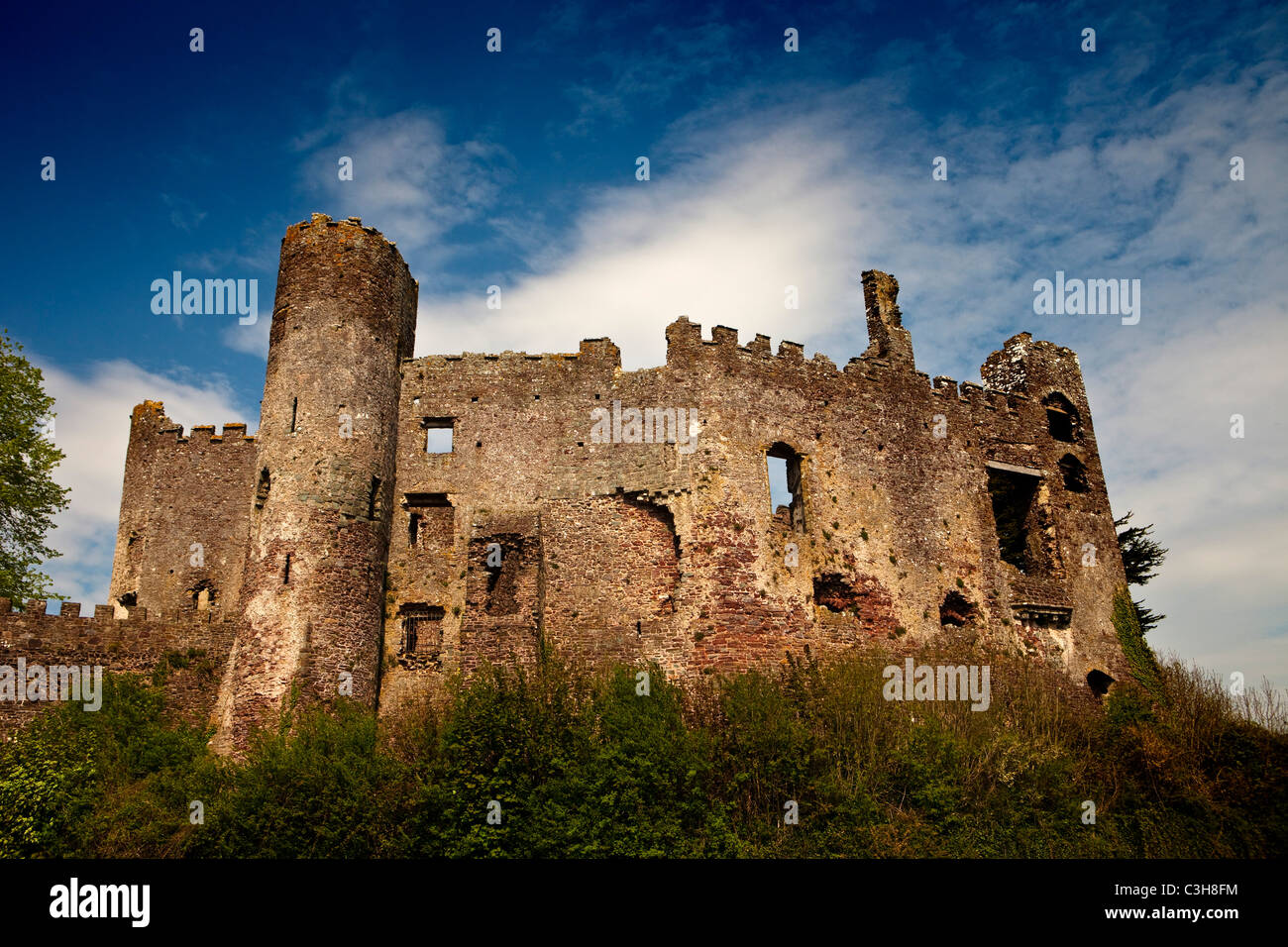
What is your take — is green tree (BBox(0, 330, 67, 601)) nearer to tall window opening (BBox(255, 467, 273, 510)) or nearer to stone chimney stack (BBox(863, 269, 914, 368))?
tall window opening (BBox(255, 467, 273, 510))

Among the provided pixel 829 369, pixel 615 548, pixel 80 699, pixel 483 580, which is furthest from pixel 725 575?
pixel 80 699

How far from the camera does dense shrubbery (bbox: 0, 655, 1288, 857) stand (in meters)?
17.8

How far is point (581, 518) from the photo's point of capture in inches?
929

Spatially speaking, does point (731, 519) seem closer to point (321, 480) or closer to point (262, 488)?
point (321, 480)

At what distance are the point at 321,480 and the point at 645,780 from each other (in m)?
9.70

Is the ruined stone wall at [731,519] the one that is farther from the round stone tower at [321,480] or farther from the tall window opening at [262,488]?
the tall window opening at [262,488]

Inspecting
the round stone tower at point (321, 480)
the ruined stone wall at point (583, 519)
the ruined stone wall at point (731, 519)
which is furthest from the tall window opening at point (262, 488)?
the ruined stone wall at point (731, 519)

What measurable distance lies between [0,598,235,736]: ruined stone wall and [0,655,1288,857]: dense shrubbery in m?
0.52

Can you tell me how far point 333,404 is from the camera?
22.9 meters

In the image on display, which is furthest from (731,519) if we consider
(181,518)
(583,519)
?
(181,518)

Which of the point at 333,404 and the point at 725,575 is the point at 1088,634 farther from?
the point at 333,404

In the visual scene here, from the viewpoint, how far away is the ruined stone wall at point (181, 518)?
27.6 meters
